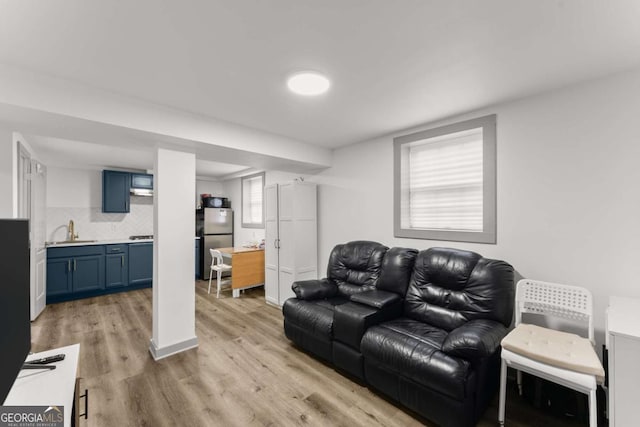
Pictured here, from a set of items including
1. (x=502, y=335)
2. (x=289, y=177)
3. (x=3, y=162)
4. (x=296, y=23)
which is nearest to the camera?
(x=296, y=23)

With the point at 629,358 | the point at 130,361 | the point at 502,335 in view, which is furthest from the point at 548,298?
the point at 130,361

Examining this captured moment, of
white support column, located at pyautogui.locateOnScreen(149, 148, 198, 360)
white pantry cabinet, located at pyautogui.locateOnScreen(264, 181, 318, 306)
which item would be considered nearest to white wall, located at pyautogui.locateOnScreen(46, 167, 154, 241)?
white pantry cabinet, located at pyautogui.locateOnScreen(264, 181, 318, 306)

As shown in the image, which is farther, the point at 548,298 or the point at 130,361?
the point at 130,361

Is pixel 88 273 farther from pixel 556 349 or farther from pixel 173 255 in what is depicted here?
pixel 556 349

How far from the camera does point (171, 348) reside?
9.10ft

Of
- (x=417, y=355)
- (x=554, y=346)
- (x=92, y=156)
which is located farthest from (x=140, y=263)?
(x=554, y=346)

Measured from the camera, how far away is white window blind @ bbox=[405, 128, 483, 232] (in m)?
2.75

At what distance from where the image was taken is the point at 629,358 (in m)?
1.33

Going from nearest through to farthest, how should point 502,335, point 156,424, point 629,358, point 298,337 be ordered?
1. point 629,358
2. point 156,424
3. point 502,335
4. point 298,337

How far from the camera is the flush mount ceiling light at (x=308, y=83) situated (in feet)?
6.53

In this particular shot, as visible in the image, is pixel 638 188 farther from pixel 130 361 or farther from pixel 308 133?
pixel 130 361

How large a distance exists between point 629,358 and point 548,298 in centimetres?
84

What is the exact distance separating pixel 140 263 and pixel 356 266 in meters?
4.41

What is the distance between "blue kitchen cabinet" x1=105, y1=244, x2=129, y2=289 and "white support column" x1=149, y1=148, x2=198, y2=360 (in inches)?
113
